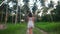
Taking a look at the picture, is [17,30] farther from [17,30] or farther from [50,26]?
[50,26]

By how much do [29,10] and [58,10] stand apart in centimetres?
42

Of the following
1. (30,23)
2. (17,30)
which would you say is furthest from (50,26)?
(17,30)

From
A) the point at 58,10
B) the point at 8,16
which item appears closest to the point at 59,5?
the point at 58,10

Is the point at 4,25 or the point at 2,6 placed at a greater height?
the point at 2,6

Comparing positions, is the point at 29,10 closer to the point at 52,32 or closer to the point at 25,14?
→ the point at 25,14

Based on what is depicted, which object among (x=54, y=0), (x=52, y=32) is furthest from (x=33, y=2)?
(x=52, y=32)

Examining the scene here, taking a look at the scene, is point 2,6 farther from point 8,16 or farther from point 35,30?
point 35,30

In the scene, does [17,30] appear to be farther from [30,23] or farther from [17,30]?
[30,23]

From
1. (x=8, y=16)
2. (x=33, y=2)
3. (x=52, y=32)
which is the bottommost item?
(x=52, y=32)

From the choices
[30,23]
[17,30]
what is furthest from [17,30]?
[30,23]

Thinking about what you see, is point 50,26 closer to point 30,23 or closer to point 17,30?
point 30,23

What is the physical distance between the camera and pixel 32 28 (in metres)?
2.83

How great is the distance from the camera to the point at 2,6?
2.88 m

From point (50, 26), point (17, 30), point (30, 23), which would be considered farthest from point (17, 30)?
point (50, 26)
